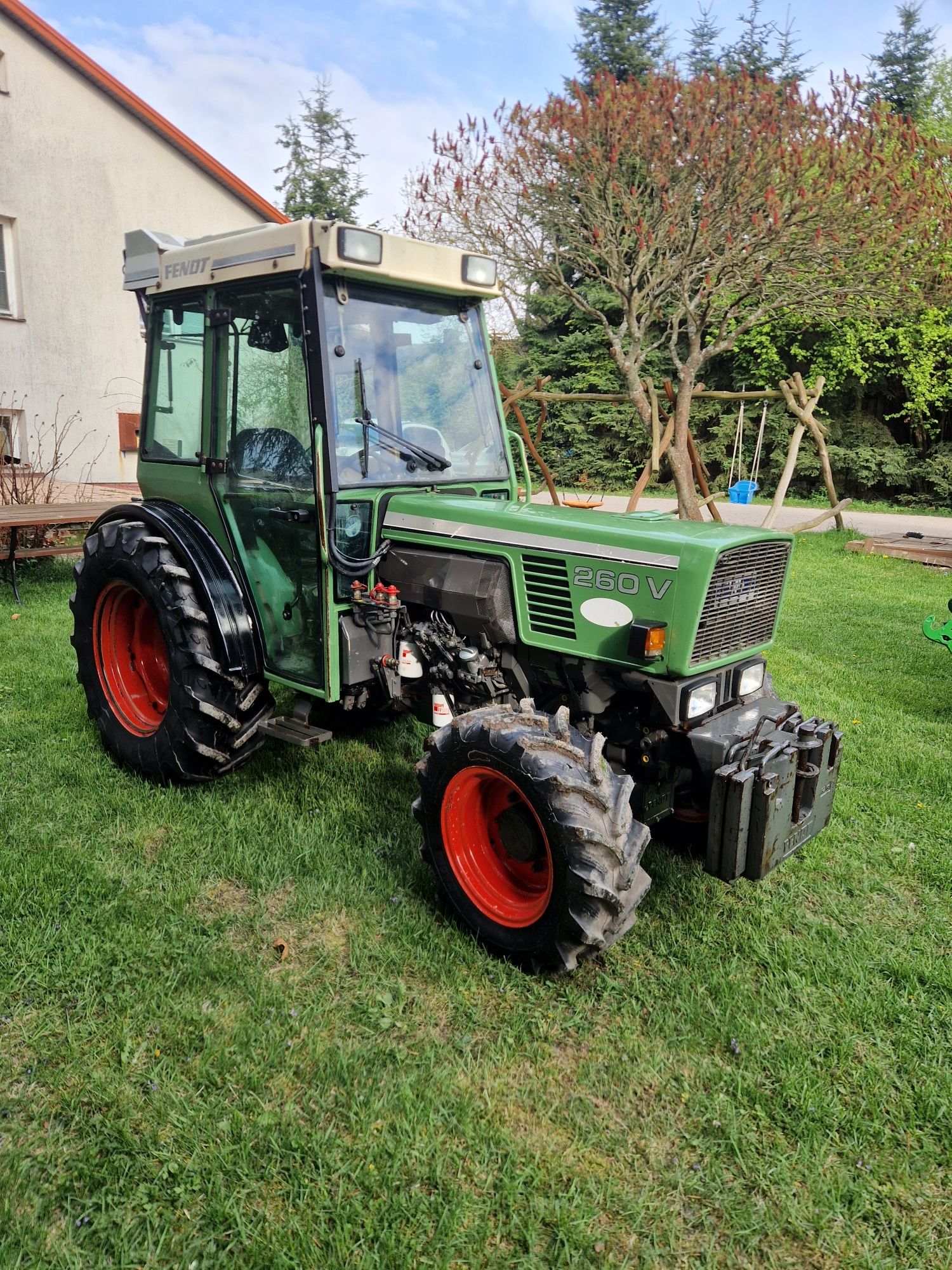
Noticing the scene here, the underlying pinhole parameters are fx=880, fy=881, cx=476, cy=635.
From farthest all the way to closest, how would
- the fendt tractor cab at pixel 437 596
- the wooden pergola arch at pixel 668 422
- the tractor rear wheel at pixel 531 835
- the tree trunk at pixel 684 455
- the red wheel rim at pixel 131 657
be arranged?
the tree trunk at pixel 684 455
the wooden pergola arch at pixel 668 422
the red wheel rim at pixel 131 657
the fendt tractor cab at pixel 437 596
the tractor rear wheel at pixel 531 835

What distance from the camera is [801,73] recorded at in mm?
23859

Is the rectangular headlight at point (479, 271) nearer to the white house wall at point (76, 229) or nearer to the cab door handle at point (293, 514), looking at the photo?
the cab door handle at point (293, 514)

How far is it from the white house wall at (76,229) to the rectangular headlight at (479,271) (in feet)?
35.3

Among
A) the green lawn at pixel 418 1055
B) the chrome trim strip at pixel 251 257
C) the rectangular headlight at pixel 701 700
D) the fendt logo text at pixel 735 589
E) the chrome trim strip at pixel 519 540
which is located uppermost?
the chrome trim strip at pixel 251 257

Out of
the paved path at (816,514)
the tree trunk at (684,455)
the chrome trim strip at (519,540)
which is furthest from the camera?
the paved path at (816,514)

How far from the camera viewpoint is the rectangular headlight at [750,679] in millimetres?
3230

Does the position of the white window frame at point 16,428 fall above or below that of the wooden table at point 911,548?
above

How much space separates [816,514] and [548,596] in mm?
13631

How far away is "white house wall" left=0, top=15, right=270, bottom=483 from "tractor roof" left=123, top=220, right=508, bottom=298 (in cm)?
975

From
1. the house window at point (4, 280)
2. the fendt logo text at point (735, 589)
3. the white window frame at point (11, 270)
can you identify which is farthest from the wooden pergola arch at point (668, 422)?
the house window at point (4, 280)

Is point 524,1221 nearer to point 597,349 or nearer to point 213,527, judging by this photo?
point 213,527

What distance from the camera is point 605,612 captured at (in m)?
3.02

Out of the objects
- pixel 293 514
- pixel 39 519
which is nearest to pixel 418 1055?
pixel 293 514

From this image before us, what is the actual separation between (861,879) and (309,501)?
2.65 meters
